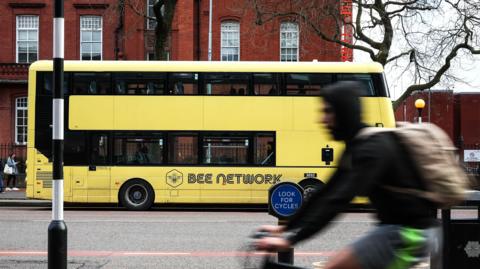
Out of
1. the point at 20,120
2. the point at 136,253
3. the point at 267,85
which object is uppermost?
the point at 267,85

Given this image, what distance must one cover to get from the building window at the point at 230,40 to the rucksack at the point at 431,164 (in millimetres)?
32470

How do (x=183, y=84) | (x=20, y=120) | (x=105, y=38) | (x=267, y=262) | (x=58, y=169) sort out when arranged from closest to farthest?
1. (x=267, y=262)
2. (x=58, y=169)
3. (x=183, y=84)
4. (x=20, y=120)
5. (x=105, y=38)

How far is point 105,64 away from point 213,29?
1700 centimetres

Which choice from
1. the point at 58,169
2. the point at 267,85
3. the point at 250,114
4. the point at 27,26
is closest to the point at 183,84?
the point at 250,114

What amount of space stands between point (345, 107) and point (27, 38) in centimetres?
3418

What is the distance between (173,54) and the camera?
35125 mm

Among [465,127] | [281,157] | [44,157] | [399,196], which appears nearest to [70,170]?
[44,157]

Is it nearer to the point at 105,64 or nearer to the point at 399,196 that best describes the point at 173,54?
the point at 105,64

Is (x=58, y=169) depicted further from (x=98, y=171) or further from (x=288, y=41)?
(x=288, y=41)

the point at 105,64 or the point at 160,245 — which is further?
the point at 105,64

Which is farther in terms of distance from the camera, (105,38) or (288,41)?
(288,41)

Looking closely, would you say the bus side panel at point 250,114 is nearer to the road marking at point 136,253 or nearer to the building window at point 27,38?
the road marking at point 136,253

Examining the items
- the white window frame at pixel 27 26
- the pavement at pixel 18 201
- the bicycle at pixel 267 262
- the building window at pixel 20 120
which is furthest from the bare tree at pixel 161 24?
the bicycle at pixel 267 262

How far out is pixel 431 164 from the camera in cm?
327
